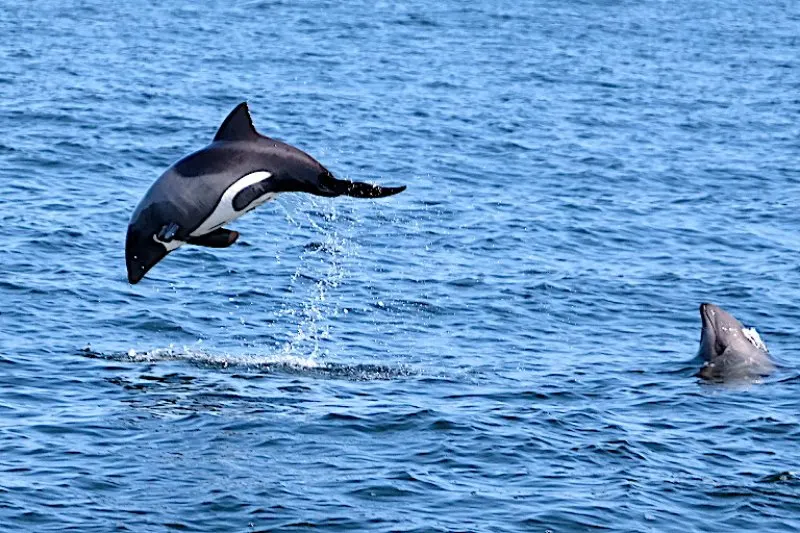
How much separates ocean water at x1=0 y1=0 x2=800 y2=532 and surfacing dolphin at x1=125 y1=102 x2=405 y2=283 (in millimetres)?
3227

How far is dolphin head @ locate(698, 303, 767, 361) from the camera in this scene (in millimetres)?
26500

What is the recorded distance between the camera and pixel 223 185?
18.8 metres

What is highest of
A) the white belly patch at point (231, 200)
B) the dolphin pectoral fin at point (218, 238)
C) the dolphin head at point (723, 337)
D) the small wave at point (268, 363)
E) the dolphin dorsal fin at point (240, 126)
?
the dolphin dorsal fin at point (240, 126)

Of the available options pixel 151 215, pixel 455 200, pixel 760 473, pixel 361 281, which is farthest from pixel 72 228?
pixel 760 473

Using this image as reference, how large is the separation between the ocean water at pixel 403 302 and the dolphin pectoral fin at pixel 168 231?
3.11m

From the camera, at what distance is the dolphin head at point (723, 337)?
86.9 ft

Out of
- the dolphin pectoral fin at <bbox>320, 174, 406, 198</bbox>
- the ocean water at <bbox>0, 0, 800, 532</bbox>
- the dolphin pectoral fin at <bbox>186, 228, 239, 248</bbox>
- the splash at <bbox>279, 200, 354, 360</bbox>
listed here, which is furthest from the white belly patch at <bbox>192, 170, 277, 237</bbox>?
the splash at <bbox>279, 200, 354, 360</bbox>

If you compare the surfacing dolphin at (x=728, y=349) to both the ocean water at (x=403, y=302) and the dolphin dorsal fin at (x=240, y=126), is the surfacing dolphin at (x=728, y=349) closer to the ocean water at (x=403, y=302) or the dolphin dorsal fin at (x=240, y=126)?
the ocean water at (x=403, y=302)

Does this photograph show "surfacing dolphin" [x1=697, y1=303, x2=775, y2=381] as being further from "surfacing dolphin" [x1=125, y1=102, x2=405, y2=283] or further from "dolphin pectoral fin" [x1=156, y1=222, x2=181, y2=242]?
"dolphin pectoral fin" [x1=156, y1=222, x2=181, y2=242]

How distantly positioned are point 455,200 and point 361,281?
8.06m

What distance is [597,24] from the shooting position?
77062 mm

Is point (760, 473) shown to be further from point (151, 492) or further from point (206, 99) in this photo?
point (206, 99)

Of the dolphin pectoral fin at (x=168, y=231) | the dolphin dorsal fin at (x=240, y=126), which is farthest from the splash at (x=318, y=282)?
the dolphin pectoral fin at (x=168, y=231)

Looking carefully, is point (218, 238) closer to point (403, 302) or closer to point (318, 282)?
point (403, 302)
